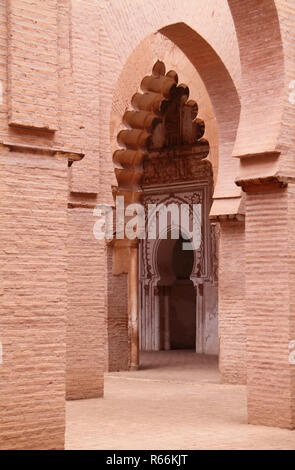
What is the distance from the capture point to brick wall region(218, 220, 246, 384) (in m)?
12.2

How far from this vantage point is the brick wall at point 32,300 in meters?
5.42

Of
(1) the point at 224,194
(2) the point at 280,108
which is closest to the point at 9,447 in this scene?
(2) the point at 280,108

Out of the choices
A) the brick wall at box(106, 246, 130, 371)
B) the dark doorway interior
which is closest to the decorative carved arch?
the brick wall at box(106, 246, 130, 371)

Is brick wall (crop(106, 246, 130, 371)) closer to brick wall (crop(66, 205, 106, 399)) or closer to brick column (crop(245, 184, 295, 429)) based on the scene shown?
brick wall (crop(66, 205, 106, 399))

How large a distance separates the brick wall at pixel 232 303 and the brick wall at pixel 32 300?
6.65 m

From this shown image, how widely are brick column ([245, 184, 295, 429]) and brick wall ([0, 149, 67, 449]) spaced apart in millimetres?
2753

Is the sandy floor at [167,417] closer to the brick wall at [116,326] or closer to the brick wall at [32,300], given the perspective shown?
the brick wall at [116,326]

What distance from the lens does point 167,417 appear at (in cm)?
895

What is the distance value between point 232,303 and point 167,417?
3.73 meters

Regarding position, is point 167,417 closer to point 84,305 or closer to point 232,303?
point 84,305

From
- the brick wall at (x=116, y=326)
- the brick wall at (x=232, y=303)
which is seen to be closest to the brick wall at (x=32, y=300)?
the brick wall at (x=232, y=303)

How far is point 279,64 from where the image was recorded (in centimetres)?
802

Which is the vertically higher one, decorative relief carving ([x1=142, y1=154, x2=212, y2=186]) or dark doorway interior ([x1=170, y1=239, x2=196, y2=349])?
decorative relief carving ([x1=142, y1=154, x2=212, y2=186])

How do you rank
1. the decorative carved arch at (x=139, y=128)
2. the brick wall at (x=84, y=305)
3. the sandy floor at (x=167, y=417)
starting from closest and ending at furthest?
the sandy floor at (x=167, y=417) → the brick wall at (x=84, y=305) → the decorative carved arch at (x=139, y=128)
